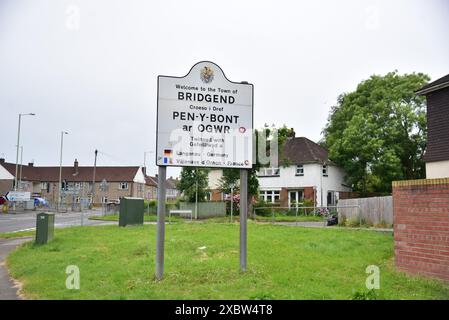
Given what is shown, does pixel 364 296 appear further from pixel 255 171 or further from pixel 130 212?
pixel 255 171

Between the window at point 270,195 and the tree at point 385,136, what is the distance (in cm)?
651

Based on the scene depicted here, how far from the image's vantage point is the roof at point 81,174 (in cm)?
7988

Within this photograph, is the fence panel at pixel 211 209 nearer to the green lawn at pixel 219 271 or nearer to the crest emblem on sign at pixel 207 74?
the green lawn at pixel 219 271

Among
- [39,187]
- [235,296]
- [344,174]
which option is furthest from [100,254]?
[39,187]

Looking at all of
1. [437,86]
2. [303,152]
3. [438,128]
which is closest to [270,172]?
[303,152]

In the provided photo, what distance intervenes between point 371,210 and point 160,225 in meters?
16.4

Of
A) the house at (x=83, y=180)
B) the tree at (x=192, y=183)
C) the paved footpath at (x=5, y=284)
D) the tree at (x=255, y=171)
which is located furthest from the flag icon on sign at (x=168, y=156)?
→ the house at (x=83, y=180)

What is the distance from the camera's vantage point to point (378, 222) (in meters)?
21.8

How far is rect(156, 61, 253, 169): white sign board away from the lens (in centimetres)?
871

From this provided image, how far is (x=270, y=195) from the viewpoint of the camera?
43344 millimetres

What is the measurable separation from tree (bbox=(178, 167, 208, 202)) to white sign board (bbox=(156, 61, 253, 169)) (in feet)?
94.7

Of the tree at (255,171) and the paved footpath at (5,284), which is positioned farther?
the tree at (255,171)
